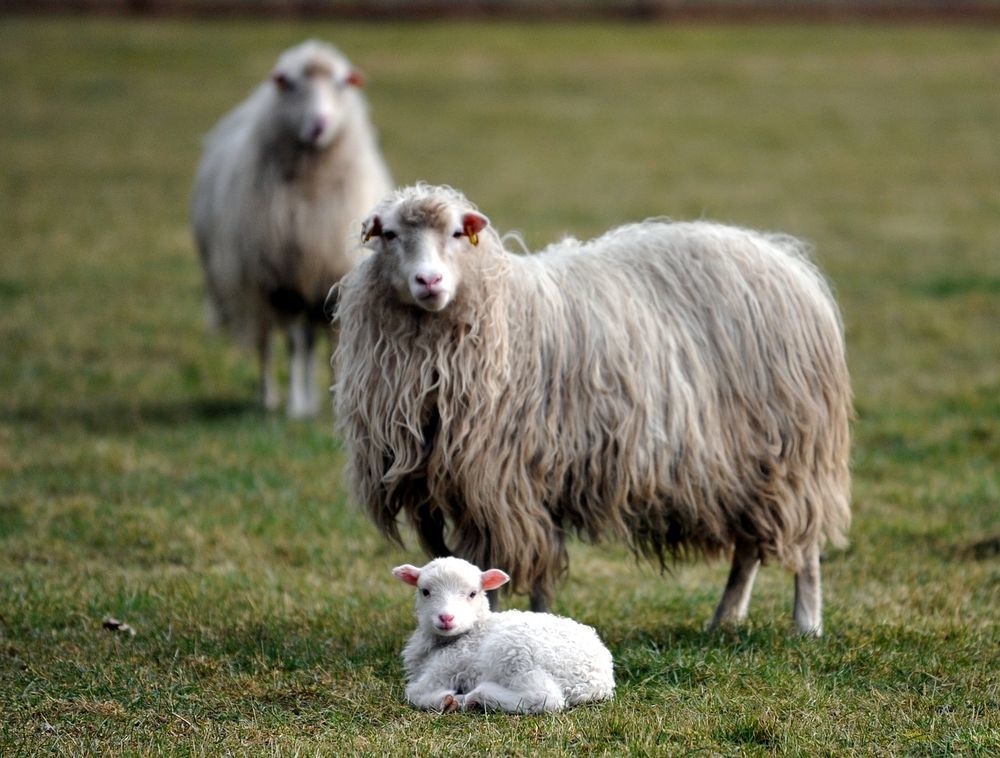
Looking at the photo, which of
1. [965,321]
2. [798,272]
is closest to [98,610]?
[798,272]

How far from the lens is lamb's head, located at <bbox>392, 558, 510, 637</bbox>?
4.47 metres

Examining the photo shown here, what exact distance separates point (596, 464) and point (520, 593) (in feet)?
1.80

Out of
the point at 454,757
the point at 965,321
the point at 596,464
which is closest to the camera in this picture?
the point at 454,757

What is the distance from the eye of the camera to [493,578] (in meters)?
4.61

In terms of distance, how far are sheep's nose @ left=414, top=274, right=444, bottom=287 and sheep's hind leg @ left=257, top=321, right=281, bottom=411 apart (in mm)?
5000

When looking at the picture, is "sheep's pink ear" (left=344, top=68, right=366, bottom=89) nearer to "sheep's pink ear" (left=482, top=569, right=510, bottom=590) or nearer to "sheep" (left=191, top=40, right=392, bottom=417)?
"sheep" (left=191, top=40, right=392, bottom=417)

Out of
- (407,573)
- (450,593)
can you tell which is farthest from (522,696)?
(407,573)

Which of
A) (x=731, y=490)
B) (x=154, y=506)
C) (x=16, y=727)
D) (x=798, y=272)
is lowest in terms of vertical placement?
(x=154, y=506)

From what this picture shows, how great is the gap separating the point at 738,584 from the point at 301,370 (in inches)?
188

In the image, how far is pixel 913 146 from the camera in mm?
21109

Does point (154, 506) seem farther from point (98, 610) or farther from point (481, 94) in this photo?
point (481, 94)

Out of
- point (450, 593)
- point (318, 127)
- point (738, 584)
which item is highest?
point (318, 127)

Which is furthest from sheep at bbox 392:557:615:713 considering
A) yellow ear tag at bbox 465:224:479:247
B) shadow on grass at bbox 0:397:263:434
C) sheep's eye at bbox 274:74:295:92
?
sheep's eye at bbox 274:74:295:92

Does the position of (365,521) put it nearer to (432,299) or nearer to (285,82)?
(432,299)
